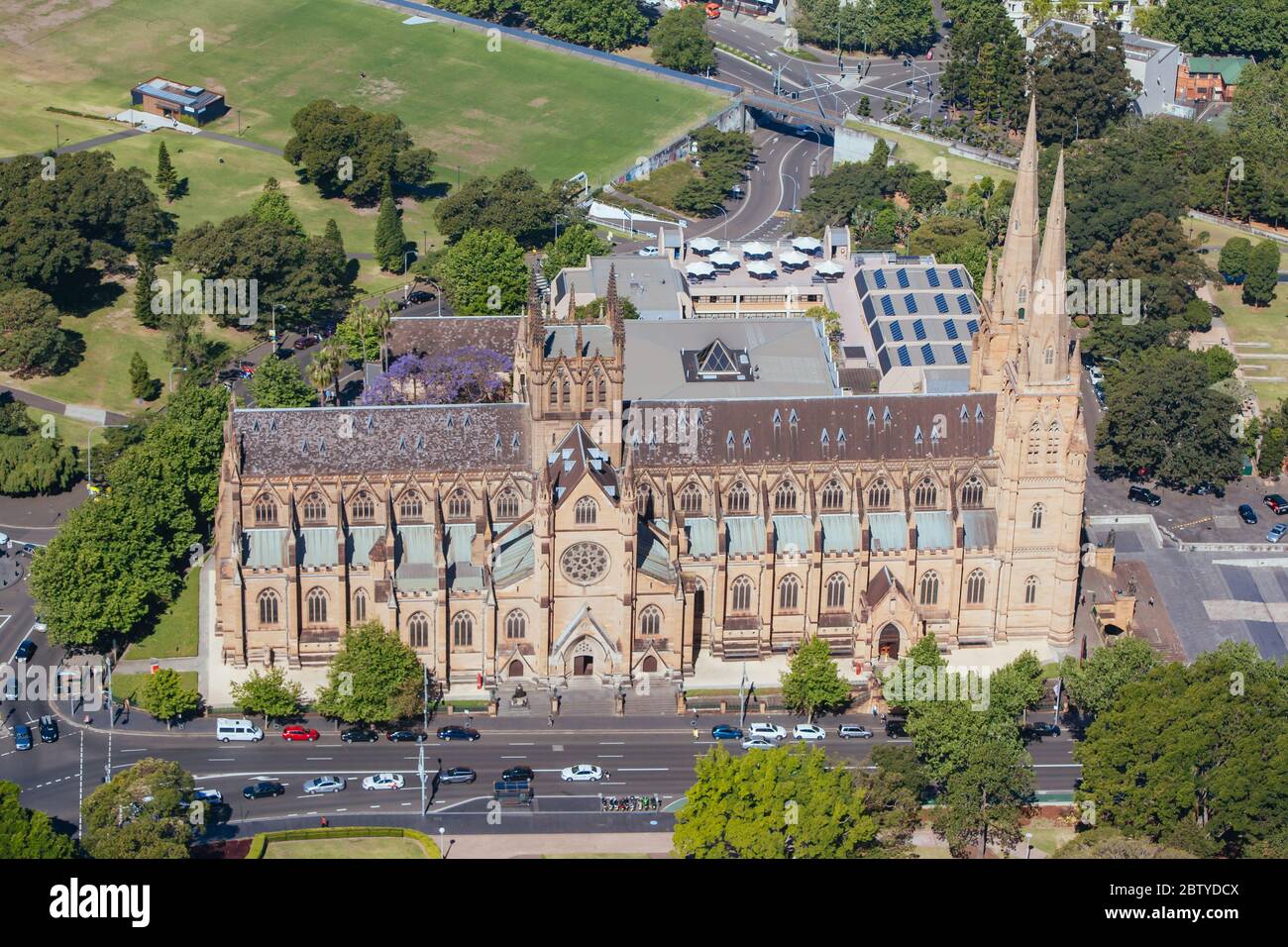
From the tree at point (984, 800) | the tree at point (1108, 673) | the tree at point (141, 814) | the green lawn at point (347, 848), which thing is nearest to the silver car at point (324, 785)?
the green lawn at point (347, 848)

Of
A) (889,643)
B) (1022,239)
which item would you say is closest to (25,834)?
(889,643)

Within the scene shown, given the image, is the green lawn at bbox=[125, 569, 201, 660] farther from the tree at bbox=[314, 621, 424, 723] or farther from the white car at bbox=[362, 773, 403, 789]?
the white car at bbox=[362, 773, 403, 789]

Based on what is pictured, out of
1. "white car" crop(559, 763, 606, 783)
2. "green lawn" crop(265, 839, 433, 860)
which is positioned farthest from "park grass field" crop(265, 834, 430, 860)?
"white car" crop(559, 763, 606, 783)

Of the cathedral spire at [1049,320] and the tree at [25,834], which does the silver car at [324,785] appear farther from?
the cathedral spire at [1049,320]

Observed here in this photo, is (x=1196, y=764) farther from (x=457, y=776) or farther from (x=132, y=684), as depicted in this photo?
(x=132, y=684)

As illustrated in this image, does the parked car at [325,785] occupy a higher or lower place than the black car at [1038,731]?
lower
